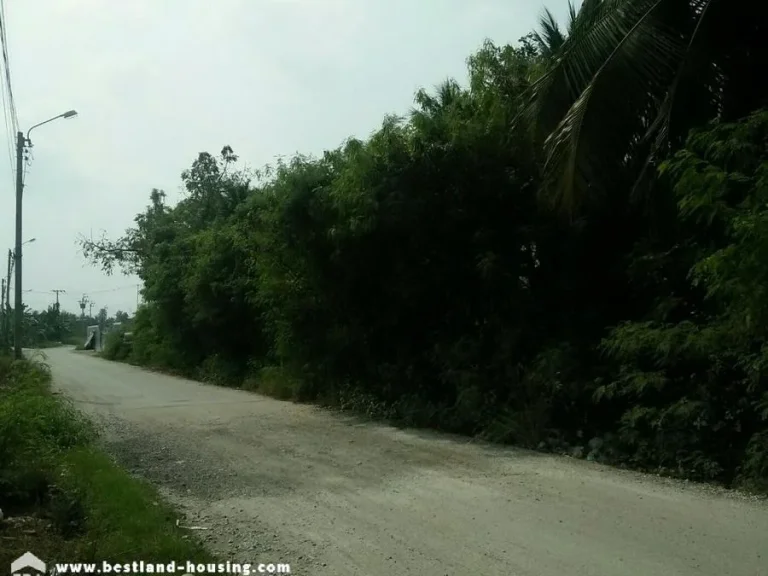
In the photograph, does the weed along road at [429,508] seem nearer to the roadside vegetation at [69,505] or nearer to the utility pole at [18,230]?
the roadside vegetation at [69,505]

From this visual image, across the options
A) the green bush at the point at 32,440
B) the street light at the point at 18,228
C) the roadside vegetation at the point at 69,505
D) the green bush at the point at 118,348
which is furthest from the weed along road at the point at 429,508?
the green bush at the point at 118,348

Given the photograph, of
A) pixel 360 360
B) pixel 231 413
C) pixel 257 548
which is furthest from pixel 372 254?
pixel 257 548

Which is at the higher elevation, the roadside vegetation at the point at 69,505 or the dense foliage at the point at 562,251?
the dense foliage at the point at 562,251

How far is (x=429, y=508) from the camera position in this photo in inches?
304

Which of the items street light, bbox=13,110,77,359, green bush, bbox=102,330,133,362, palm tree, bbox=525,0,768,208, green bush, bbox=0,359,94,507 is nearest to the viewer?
green bush, bbox=0,359,94,507

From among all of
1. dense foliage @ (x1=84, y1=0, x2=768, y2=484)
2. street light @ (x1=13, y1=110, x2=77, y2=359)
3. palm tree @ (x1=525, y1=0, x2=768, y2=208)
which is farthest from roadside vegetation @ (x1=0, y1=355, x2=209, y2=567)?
street light @ (x1=13, y1=110, x2=77, y2=359)

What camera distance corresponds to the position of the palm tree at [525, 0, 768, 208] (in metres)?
10.4

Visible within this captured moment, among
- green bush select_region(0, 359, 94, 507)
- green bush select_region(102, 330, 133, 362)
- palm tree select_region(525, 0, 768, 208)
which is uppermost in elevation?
palm tree select_region(525, 0, 768, 208)

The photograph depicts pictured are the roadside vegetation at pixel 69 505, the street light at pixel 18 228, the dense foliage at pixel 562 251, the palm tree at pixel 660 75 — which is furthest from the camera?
the street light at pixel 18 228

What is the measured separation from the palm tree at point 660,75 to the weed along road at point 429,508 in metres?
3.99

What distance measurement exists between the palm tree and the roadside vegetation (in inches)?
263

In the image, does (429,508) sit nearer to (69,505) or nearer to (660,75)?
(69,505)

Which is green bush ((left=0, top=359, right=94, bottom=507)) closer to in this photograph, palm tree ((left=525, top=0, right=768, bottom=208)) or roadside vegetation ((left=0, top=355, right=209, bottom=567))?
roadside vegetation ((left=0, top=355, right=209, bottom=567))

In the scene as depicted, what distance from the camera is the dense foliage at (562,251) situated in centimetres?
931
